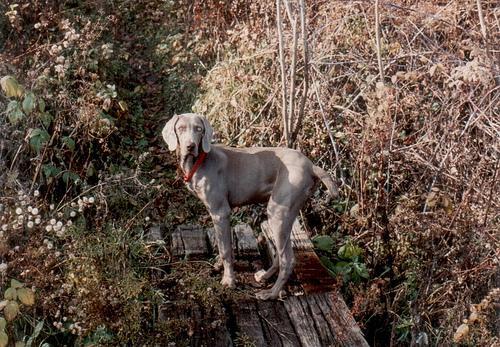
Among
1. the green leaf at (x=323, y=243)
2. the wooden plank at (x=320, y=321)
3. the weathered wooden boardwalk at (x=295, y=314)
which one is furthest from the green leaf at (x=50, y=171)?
the wooden plank at (x=320, y=321)

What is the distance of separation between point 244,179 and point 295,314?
1016 millimetres

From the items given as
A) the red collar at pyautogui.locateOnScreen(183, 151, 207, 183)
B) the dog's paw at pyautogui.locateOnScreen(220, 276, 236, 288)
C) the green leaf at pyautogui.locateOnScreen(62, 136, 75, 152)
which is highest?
the red collar at pyautogui.locateOnScreen(183, 151, 207, 183)

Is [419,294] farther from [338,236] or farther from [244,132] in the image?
→ [244,132]

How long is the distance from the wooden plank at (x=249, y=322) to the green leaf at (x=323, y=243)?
1442 millimetres

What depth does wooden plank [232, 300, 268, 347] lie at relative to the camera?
4.19 metres

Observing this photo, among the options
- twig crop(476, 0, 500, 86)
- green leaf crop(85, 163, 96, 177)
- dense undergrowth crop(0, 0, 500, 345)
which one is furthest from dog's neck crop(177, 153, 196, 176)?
twig crop(476, 0, 500, 86)

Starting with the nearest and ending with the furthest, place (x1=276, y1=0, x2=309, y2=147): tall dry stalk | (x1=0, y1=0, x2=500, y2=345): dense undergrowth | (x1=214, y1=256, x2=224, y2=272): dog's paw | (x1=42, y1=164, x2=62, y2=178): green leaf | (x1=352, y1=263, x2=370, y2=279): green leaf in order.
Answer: (x1=0, y1=0, x2=500, y2=345): dense undergrowth < (x1=214, y1=256, x2=224, y2=272): dog's paw < (x1=352, y1=263, x2=370, y2=279): green leaf < (x1=276, y1=0, x2=309, y2=147): tall dry stalk < (x1=42, y1=164, x2=62, y2=178): green leaf

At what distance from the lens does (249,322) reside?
4371 mm

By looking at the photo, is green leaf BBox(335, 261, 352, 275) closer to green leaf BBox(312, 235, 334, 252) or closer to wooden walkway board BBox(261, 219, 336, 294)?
green leaf BBox(312, 235, 334, 252)

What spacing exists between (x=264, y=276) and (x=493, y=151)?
2.41m

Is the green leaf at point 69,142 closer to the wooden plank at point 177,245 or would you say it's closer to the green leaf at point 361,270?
the wooden plank at point 177,245

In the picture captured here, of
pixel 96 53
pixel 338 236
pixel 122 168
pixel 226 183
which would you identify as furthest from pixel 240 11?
pixel 226 183

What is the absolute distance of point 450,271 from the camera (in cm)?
527

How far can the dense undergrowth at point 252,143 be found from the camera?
468 centimetres
